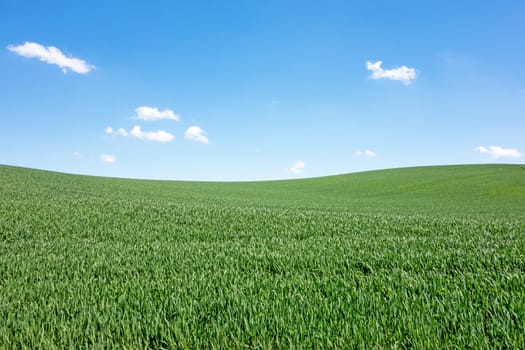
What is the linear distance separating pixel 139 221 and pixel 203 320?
876cm

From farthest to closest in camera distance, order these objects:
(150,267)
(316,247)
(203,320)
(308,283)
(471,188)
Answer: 1. (471,188)
2. (316,247)
3. (150,267)
4. (308,283)
5. (203,320)

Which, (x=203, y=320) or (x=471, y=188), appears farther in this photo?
(x=471, y=188)

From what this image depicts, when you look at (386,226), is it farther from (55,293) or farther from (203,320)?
(55,293)

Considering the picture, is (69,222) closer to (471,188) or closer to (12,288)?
(12,288)

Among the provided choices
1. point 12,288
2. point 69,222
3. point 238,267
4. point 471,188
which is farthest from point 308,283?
point 471,188

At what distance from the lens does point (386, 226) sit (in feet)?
37.0

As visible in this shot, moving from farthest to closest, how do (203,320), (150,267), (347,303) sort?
(150,267), (347,303), (203,320)

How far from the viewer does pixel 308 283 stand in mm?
4742

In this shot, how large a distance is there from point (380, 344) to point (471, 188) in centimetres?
4991

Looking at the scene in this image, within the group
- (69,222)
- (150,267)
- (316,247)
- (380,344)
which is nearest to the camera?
(380,344)

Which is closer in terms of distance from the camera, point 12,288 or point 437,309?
point 437,309

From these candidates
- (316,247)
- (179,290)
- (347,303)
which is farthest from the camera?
(316,247)

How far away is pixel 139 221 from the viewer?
11547mm

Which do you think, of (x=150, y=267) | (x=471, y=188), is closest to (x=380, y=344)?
(x=150, y=267)
